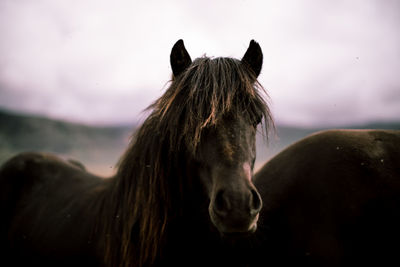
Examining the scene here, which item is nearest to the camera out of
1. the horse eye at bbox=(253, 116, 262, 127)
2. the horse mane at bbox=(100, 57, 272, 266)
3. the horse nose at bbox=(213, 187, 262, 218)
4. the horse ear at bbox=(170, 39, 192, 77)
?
the horse nose at bbox=(213, 187, 262, 218)

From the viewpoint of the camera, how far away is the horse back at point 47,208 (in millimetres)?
2533

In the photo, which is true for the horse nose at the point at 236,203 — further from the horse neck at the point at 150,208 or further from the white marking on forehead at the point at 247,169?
the horse neck at the point at 150,208

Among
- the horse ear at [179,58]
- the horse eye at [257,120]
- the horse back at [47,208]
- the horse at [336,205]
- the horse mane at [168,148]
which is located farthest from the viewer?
the horse back at [47,208]

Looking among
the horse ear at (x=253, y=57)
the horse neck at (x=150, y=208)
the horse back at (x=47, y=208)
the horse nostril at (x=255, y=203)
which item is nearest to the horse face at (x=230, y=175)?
the horse nostril at (x=255, y=203)

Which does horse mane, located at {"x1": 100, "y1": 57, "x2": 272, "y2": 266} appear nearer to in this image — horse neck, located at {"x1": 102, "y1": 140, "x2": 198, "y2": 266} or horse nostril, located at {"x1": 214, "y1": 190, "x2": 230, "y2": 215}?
horse neck, located at {"x1": 102, "y1": 140, "x2": 198, "y2": 266}

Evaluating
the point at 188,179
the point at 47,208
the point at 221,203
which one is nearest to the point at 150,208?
the point at 188,179

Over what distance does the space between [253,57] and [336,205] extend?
1.39 meters

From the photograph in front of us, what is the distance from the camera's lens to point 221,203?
141 centimetres

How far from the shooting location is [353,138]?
2.44 meters

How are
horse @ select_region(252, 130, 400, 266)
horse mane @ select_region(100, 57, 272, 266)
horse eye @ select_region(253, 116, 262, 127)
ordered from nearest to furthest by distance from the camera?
horse mane @ select_region(100, 57, 272, 266) < horse eye @ select_region(253, 116, 262, 127) < horse @ select_region(252, 130, 400, 266)

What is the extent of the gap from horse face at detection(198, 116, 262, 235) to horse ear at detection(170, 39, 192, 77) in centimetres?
66

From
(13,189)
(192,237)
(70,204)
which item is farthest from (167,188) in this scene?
(13,189)

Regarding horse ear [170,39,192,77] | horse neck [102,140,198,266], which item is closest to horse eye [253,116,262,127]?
horse neck [102,140,198,266]

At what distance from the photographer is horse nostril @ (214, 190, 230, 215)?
4.47 ft
